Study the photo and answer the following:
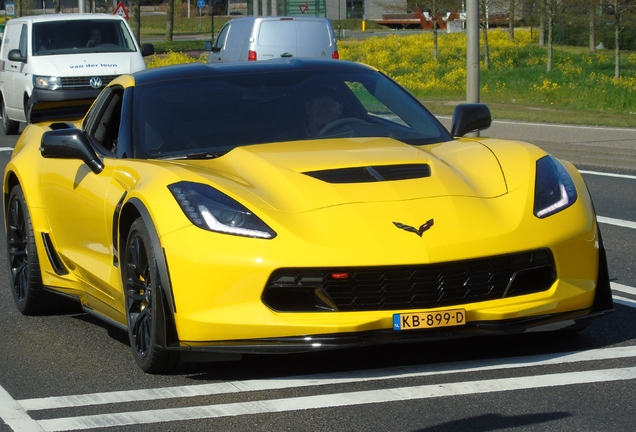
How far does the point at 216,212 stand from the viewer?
202 inches

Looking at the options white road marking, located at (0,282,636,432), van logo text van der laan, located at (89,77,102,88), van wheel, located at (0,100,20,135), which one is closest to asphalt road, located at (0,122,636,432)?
→ white road marking, located at (0,282,636,432)

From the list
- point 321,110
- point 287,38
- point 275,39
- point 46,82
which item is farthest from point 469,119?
point 287,38

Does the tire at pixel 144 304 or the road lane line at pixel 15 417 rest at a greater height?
the tire at pixel 144 304

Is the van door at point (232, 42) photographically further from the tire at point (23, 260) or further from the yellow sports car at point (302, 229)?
the yellow sports car at point (302, 229)

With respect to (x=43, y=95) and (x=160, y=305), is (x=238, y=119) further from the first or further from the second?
(x=43, y=95)

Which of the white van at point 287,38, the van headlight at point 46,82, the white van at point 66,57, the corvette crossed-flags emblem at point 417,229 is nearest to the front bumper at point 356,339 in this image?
the corvette crossed-flags emblem at point 417,229

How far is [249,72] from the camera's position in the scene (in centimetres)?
665

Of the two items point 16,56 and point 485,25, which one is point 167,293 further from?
point 485,25

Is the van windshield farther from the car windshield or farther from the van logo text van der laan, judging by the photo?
the car windshield

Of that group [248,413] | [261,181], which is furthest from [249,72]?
[248,413]

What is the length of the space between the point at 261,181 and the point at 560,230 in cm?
136

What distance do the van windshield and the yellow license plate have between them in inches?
647

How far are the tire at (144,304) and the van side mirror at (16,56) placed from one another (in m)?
15.7

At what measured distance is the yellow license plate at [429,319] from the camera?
498cm
